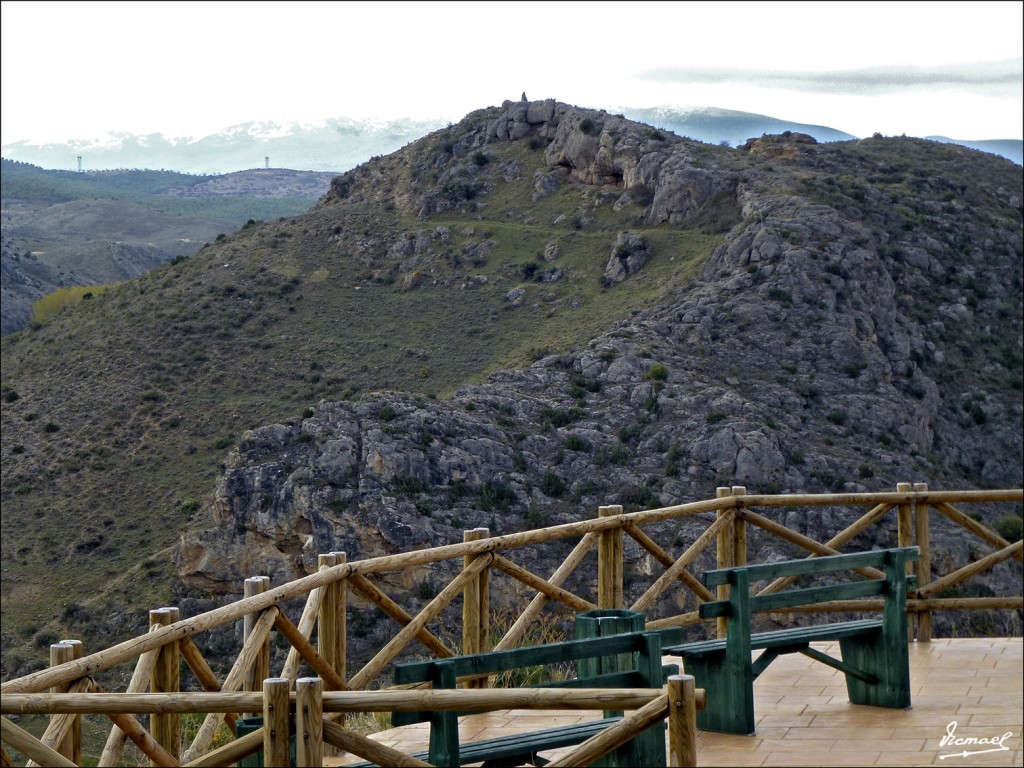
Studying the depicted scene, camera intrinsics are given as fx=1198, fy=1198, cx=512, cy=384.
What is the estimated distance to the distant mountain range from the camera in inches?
2755

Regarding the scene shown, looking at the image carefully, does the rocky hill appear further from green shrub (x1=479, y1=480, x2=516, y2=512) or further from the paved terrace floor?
the paved terrace floor

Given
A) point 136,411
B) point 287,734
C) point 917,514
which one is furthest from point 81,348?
point 287,734

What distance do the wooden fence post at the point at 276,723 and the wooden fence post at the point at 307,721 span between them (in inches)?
1.2

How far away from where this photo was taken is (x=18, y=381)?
37406mm

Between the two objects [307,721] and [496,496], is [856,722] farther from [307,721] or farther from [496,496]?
[496,496]

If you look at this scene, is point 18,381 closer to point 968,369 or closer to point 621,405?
point 621,405

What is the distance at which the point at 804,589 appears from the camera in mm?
5242

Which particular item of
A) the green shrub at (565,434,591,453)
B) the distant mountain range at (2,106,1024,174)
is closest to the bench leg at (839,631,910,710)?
the green shrub at (565,434,591,453)

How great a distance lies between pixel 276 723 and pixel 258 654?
139 centimetres

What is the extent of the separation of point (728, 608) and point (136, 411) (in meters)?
31.2

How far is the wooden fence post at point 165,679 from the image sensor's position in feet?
13.2

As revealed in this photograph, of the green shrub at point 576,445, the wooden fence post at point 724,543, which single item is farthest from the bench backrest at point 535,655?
the green shrub at point 576,445

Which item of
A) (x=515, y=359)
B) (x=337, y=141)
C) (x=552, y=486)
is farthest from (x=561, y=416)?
(x=337, y=141)

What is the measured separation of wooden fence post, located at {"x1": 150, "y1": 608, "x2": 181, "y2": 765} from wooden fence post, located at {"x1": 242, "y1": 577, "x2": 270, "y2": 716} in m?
0.30
